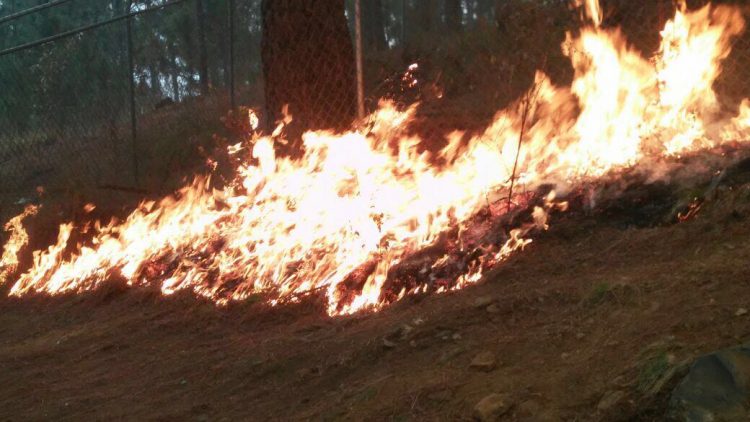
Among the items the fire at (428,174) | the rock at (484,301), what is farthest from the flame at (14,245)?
the rock at (484,301)

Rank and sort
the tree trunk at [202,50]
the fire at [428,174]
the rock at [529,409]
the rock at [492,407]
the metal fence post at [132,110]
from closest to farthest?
the rock at [529,409]
the rock at [492,407]
the fire at [428,174]
the metal fence post at [132,110]
the tree trunk at [202,50]

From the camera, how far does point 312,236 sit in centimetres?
647

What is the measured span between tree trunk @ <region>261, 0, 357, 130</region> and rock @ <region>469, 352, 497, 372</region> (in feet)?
12.0

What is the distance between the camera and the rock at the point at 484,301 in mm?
4574

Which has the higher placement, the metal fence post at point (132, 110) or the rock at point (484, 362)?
the metal fence post at point (132, 110)

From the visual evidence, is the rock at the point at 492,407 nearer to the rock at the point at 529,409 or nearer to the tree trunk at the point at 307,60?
the rock at the point at 529,409

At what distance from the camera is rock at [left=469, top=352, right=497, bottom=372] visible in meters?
3.84

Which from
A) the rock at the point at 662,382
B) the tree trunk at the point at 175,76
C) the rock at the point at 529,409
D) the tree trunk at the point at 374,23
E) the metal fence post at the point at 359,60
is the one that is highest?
the tree trunk at the point at 374,23

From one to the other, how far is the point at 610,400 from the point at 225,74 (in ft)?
30.6

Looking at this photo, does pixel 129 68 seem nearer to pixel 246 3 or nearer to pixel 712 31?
pixel 246 3

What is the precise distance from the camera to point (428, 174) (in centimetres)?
639

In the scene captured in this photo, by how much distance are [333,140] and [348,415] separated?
330 cm

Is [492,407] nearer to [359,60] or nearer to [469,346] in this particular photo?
[469,346]

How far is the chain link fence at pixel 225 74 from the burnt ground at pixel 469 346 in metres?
1.94
